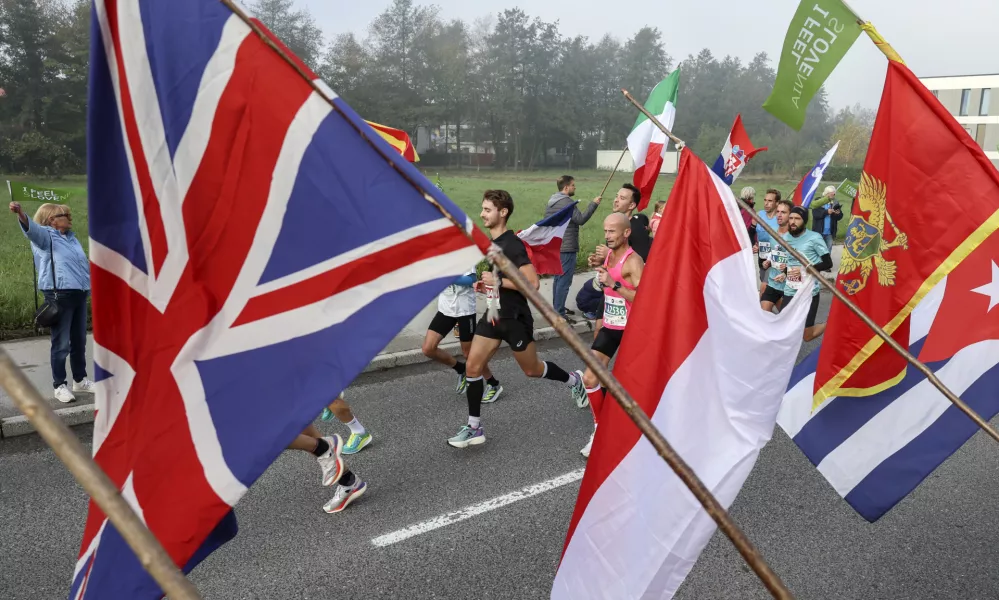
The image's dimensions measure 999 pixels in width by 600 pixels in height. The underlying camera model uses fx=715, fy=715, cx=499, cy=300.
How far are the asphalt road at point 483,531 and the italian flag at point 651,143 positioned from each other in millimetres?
3519

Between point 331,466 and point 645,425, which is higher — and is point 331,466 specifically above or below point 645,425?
below

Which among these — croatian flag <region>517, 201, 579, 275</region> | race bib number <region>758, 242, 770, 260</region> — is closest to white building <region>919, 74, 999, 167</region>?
race bib number <region>758, 242, 770, 260</region>

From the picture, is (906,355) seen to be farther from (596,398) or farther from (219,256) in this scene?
(596,398)

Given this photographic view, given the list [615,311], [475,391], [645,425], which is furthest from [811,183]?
[645,425]

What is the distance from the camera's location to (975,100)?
62125 mm

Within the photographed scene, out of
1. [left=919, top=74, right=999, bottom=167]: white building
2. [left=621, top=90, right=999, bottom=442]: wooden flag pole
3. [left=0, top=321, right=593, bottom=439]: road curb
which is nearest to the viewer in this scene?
[left=621, top=90, right=999, bottom=442]: wooden flag pole

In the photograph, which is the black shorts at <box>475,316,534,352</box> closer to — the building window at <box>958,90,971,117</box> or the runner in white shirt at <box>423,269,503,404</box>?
the runner in white shirt at <box>423,269,503,404</box>

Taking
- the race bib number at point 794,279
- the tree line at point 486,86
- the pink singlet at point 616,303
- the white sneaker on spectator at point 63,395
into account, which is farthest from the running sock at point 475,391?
the tree line at point 486,86

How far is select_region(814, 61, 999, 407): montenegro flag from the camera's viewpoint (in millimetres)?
3332

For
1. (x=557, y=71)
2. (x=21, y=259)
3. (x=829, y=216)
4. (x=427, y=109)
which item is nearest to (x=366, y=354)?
(x=21, y=259)

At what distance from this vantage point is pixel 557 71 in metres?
73.4

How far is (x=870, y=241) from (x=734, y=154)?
5071 millimetres

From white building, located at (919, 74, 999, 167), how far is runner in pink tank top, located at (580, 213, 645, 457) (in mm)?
67173

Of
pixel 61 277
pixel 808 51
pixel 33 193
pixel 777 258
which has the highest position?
pixel 808 51
